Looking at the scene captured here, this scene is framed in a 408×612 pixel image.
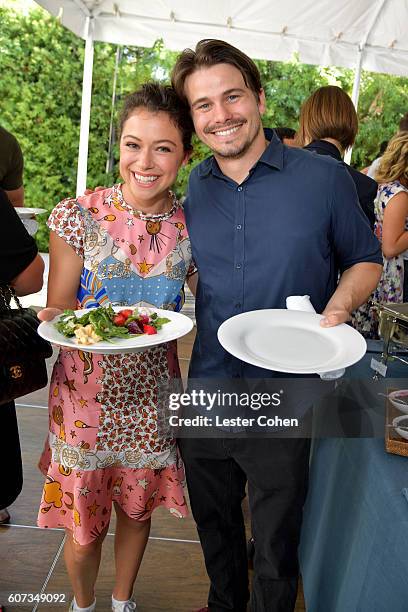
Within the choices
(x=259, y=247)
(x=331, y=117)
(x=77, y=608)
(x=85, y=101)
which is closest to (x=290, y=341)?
(x=259, y=247)

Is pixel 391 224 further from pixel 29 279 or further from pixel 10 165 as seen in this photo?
pixel 29 279

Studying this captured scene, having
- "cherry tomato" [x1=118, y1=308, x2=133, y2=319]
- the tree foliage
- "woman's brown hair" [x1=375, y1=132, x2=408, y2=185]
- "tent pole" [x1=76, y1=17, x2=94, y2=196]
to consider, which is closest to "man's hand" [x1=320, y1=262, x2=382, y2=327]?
"cherry tomato" [x1=118, y1=308, x2=133, y2=319]

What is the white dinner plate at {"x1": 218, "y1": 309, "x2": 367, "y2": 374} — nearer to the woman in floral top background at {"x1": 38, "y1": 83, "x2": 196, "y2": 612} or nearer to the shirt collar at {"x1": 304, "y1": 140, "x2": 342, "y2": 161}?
the woman in floral top background at {"x1": 38, "y1": 83, "x2": 196, "y2": 612}

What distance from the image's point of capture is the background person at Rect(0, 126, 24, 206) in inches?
99.5

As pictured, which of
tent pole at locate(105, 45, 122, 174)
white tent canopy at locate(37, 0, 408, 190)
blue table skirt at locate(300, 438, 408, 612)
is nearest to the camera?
blue table skirt at locate(300, 438, 408, 612)

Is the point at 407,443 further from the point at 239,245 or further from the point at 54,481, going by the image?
the point at 54,481

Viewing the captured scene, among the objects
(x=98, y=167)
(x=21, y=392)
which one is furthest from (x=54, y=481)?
(x=98, y=167)

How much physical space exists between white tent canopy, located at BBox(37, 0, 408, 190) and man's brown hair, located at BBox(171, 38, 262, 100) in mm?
3213

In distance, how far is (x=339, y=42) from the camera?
15.9 feet

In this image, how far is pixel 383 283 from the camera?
278 cm

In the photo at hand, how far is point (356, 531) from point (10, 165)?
1963mm

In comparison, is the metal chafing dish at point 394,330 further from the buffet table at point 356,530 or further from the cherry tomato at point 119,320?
the cherry tomato at point 119,320

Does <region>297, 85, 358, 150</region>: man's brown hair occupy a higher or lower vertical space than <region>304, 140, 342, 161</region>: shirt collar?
higher

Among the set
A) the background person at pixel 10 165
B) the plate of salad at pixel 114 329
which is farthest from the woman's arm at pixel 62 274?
the background person at pixel 10 165
